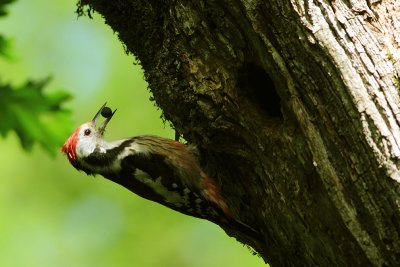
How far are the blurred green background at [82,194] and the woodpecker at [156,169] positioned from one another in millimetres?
3898

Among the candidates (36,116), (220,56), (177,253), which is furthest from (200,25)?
(177,253)

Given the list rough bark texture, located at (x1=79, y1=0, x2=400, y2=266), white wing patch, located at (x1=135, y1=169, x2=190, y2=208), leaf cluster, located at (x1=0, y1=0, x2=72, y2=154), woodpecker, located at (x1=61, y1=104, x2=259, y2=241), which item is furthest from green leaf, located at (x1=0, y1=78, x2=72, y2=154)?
white wing patch, located at (x1=135, y1=169, x2=190, y2=208)

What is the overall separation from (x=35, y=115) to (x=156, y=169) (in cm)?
233

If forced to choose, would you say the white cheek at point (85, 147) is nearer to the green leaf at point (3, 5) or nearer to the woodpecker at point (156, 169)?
the woodpecker at point (156, 169)

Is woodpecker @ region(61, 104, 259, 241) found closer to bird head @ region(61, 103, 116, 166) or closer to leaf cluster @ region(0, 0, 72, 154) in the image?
bird head @ region(61, 103, 116, 166)

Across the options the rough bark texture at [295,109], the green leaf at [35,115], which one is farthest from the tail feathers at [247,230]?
the green leaf at [35,115]

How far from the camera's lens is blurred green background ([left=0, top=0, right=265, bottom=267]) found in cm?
970

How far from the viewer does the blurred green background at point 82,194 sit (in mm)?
9695

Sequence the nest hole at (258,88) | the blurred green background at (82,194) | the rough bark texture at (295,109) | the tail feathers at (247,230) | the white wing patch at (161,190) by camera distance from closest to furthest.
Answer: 1. the rough bark texture at (295,109)
2. the nest hole at (258,88)
3. the tail feathers at (247,230)
4. the white wing patch at (161,190)
5. the blurred green background at (82,194)

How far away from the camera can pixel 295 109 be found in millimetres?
3705

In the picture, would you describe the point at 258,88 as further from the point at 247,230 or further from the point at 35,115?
the point at 35,115

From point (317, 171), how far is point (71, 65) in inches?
291

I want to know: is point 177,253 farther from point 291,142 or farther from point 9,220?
point 291,142

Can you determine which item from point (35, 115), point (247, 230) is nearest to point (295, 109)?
point (247, 230)
